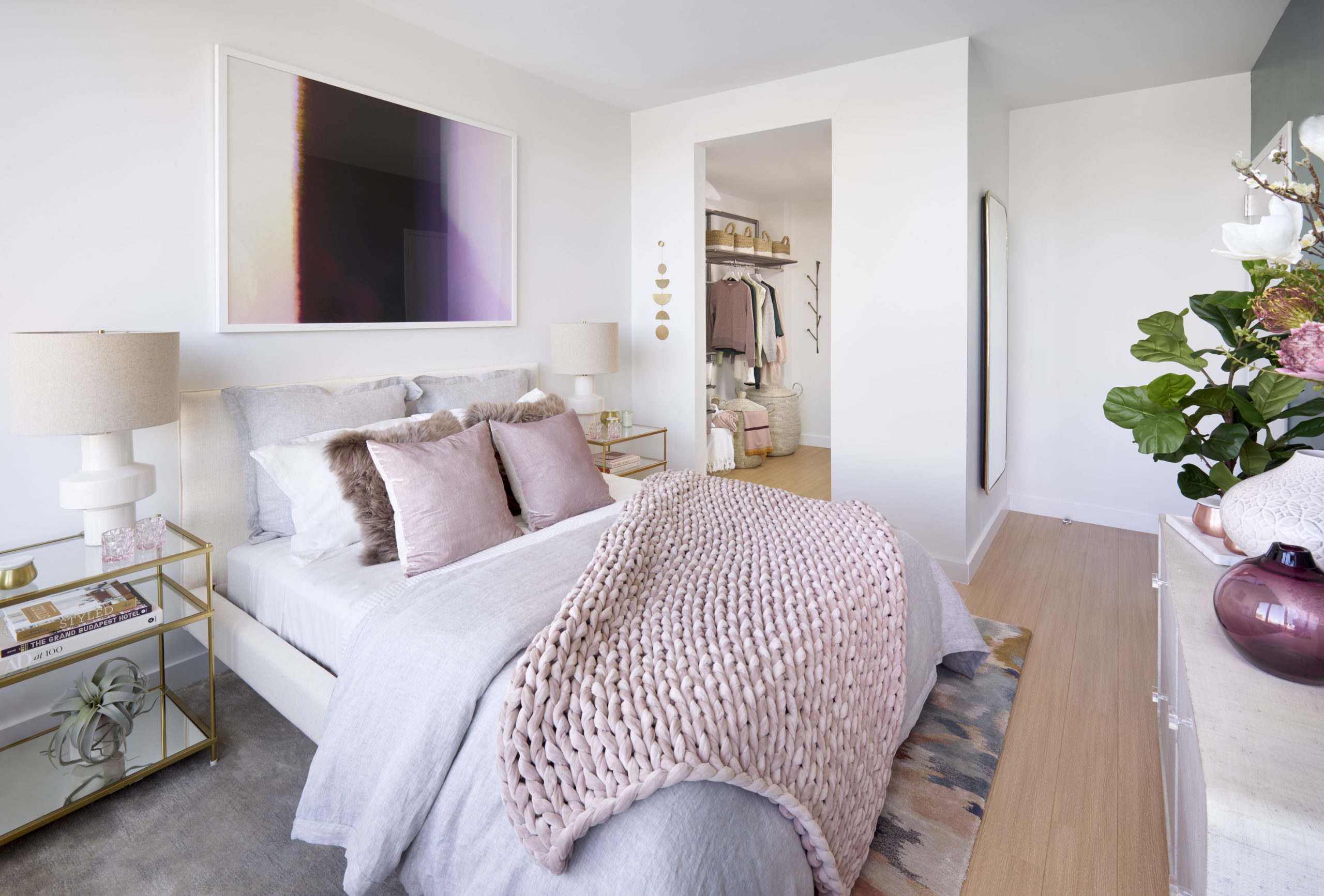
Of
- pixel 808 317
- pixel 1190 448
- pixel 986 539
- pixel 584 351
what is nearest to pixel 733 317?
pixel 808 317

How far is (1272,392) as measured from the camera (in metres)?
1.45

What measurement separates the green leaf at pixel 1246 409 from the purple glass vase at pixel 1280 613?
0.58 metres

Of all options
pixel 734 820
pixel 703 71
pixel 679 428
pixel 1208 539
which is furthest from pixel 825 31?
pixel 734 820

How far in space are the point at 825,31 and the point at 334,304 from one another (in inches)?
93.4

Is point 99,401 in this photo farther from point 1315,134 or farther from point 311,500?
point 1315,134

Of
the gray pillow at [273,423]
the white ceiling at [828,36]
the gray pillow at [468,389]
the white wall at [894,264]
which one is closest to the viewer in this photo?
the gray pillow at [273,423]

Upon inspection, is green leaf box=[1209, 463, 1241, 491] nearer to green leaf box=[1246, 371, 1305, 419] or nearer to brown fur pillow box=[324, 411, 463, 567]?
green leaf box=[1246, 371, 1305, 419]

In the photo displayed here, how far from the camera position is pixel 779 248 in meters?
6.22

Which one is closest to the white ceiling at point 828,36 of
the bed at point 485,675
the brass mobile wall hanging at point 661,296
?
the brass mobile wall hanging at point 661,296

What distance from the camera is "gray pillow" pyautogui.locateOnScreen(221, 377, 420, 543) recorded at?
2.36 metres

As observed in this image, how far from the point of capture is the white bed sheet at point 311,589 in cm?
191

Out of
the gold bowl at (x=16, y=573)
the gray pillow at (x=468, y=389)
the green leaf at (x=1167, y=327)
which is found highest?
the green leaf at (x=1167, y=327)

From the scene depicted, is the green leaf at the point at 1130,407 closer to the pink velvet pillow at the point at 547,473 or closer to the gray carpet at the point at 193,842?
the pink velvet pillow at the point at 547,473

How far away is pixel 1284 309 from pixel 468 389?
8.94 feet
